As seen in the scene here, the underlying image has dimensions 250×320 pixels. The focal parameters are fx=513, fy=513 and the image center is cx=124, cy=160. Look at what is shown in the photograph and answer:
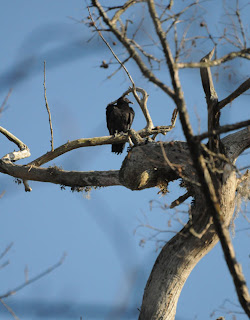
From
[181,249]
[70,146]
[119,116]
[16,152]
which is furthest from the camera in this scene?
[119,116]

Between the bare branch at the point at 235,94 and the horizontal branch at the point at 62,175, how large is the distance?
949 mm

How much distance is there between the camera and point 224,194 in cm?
308

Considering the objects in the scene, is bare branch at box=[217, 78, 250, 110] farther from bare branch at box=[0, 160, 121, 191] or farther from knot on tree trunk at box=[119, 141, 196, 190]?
bare branch at box=[0, 160, 121, 191]

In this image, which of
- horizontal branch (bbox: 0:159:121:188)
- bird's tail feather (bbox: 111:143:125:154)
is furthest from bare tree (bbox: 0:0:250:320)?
bird's tail feather (bbox: 111:143:125:154)

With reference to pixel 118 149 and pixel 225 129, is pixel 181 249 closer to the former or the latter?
pixel 225 129

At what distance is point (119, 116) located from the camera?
7.45m

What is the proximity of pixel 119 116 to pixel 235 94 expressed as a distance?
4142 mm

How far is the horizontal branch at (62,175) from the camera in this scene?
3.91 metres

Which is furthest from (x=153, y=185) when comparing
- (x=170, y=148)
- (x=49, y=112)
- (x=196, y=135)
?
(x=196, y=135)

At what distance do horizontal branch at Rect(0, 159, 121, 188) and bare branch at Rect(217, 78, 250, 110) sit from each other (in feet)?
3.11

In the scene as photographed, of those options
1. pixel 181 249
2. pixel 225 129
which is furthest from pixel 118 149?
pixel 225 129

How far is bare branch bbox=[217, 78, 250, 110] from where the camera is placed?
3.34 m

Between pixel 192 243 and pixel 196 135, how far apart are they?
3.56 ft

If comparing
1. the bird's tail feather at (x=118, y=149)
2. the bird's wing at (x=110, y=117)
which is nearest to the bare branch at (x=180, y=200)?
the bird's tail feather at (x=118, y=149)
